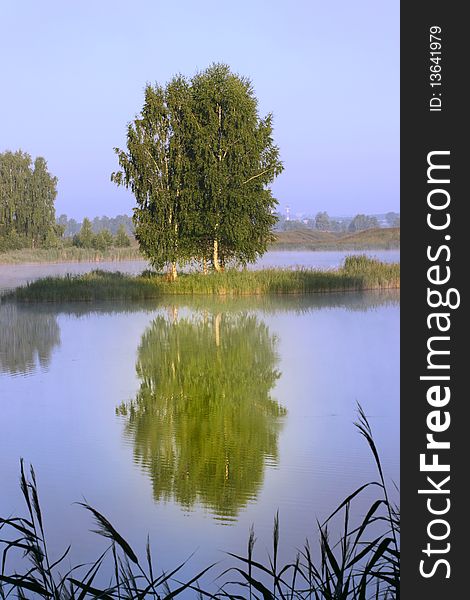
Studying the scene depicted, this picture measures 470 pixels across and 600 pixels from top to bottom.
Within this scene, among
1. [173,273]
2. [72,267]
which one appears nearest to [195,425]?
[173,273]

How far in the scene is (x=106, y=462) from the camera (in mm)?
7551

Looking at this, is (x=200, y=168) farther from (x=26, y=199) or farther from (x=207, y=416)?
(x=26, y=199)

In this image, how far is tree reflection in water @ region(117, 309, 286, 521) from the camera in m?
6.67

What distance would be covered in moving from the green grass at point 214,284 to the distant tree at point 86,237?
27394 mm

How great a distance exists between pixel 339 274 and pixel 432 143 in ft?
85.1

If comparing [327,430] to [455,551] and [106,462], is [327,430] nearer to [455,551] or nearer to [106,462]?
[106,462]

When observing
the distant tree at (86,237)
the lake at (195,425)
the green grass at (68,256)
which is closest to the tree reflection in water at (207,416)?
the lake at (195,425)

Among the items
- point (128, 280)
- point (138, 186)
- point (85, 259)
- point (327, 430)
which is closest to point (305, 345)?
point (327, 430)

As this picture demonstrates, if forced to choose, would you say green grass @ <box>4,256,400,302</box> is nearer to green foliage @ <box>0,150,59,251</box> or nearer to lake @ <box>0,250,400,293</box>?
lake @ <box>0,250,400,293</box>

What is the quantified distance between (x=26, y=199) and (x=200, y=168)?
106 feet

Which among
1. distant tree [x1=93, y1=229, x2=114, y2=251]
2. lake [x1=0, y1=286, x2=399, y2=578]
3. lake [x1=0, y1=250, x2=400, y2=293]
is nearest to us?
lake [x1=0, y1=286, x2=399, y2=578]

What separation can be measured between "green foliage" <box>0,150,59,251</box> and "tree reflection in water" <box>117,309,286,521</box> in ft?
145

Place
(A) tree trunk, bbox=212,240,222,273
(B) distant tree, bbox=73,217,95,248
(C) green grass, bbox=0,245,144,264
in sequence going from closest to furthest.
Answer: (A) tree trunk, bbox=212,240,222,273 → (C) green grass, bbox=0,245,144,264 → (B) distant tree, bbox=73,217,95,248

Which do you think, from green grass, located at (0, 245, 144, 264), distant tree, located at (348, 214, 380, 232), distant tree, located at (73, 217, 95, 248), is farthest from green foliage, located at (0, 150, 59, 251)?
distant tree, located at (348, 214, 380, 232)
